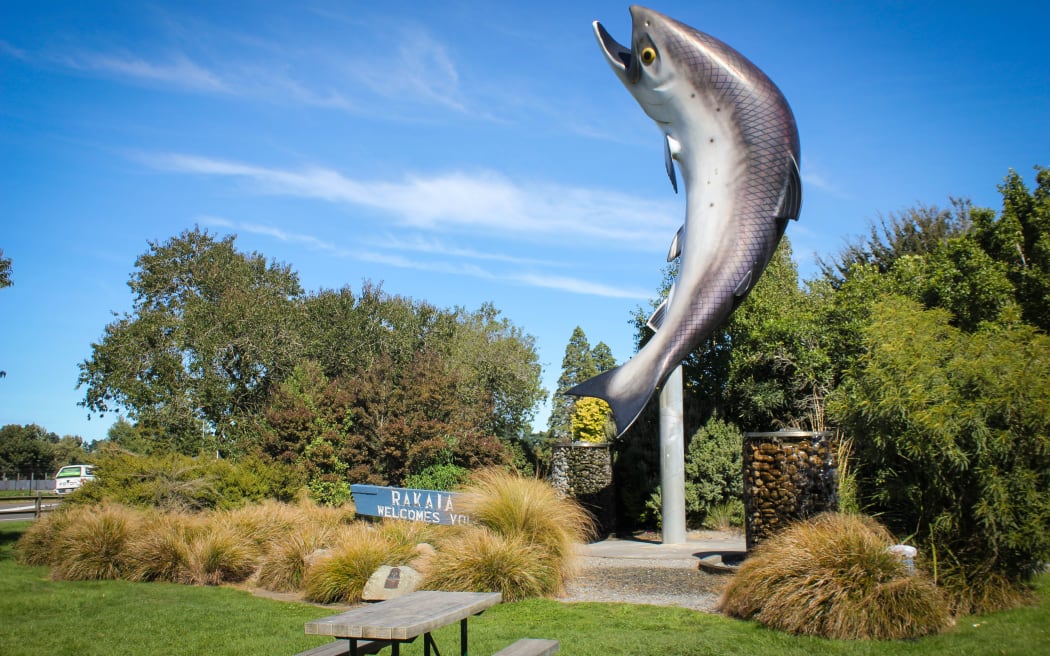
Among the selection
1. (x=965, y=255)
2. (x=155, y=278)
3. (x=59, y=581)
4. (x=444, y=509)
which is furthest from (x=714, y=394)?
(x=155, y=278)

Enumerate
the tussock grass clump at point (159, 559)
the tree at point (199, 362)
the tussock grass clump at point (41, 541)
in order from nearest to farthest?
the tussock grass clump at point (159, 559)
the tussock grass clump at point (41, 541)
the tree at point (199, 362)

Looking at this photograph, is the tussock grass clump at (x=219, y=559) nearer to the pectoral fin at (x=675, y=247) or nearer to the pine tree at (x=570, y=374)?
the pectoral fin at (x=675, y=247)

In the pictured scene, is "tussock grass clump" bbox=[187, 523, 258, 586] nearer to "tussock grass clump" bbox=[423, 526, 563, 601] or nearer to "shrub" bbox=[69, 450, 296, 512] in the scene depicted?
"tussock grass clump" bbox=[423, 526, 563, 601]

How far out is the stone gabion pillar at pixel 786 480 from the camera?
345 inches

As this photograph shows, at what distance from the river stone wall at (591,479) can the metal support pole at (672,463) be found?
6.86 ft

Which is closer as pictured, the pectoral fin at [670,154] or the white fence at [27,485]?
the pectoral fin at [670,154]

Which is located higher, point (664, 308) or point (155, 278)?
point (155, 278)

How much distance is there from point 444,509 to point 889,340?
5936 millimetres

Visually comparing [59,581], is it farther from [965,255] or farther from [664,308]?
[965,255]

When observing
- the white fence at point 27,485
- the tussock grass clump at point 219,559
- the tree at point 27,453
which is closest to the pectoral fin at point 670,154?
the tussock grass clump at point 219,559

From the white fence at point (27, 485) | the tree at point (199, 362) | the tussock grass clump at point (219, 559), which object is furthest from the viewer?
the white fence at point (27, 485)

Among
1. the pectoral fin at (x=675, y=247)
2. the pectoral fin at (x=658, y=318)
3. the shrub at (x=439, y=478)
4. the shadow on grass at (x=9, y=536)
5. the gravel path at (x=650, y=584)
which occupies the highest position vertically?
the pectoral fin at (x=675, y=247)

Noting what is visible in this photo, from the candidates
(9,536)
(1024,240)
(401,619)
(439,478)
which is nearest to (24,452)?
(9,536)

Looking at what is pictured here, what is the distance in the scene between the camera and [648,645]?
19.5 ft
